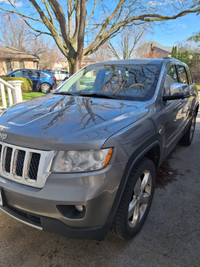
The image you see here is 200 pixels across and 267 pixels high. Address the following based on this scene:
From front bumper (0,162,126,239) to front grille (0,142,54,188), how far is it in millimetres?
55

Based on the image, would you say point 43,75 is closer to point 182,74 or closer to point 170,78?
point 182,74

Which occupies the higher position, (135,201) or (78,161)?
(78,161)

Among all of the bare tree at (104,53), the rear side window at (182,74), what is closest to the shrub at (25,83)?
the rear side window at (182,74)

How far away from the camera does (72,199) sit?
1469mm

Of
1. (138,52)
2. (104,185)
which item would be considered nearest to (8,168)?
(104,185)

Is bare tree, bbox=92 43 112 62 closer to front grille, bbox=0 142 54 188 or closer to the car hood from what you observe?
the car hood

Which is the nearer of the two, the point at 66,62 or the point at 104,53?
the point at 104,53

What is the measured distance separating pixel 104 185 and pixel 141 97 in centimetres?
134

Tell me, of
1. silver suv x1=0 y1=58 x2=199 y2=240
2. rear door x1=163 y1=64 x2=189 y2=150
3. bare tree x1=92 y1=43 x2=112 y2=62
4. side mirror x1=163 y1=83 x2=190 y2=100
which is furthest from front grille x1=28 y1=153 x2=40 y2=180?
bare tree x1=92 y1=43 x2=112 y2=62

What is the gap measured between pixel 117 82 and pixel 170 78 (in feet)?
2.61

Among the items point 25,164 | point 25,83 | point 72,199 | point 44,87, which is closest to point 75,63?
point 25,83

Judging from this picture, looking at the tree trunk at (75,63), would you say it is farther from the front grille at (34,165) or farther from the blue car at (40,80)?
the front grille at (34,165)

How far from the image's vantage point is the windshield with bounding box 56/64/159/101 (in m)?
2.60

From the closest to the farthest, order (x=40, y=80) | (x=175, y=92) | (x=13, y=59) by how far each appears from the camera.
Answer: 1. (x=175, y=92)
2. (x=40, y=80)
3. (x=13, y=59)
